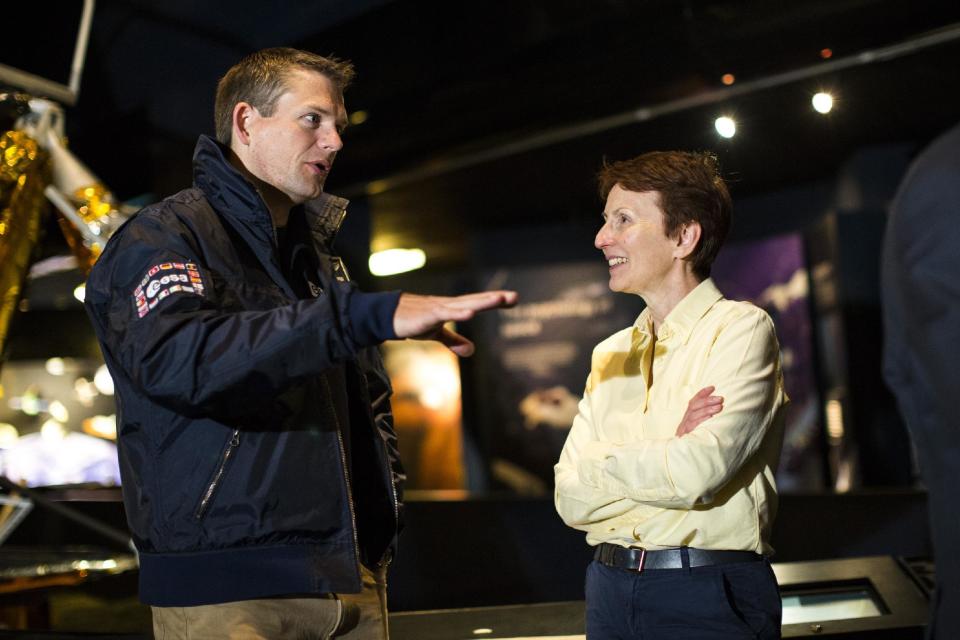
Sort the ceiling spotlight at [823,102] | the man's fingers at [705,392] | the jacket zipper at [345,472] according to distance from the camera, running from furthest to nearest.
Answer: the ceiling spotlight at [823,102], the man's fingers at [705,392], the jacket zipper at [345,472]

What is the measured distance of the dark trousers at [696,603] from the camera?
183cm

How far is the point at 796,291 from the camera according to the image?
6.70 metres

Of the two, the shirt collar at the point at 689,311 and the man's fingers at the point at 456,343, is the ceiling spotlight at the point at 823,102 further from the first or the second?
the man's fingers at the point at 456,343

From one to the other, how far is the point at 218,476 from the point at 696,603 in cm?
91

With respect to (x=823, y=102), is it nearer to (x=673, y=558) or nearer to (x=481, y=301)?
(x=673, y=558)

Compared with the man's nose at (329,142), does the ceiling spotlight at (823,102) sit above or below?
above

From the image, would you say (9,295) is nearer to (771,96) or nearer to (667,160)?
(667,160)

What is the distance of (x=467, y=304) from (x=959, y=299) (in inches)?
25.6

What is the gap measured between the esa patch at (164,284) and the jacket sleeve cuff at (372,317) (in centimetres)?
27

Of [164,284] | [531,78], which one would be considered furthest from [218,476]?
[531,78]

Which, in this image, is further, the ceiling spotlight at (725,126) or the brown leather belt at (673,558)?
the ceiling spotlight at (725,126)

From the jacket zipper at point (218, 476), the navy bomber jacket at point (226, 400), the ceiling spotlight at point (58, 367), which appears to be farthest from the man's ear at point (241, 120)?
the ceiling spotlight at point (58, 367)

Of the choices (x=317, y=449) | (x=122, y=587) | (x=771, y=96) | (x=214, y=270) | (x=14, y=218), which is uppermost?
(x=771, y=96)

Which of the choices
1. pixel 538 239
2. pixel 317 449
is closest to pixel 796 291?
pixel 538 239
